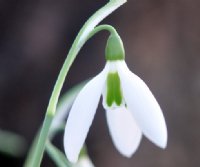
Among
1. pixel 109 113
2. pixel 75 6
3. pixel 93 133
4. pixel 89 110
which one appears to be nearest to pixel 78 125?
pixel 89 110

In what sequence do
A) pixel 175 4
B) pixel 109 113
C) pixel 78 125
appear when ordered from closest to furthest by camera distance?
pixel 78 125
pixel 109 113
pixel 175 4

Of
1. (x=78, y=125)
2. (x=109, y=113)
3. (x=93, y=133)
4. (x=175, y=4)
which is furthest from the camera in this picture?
(x=175, y=4)

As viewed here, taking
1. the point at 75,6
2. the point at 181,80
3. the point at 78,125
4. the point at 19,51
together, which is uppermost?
the point at 75,6

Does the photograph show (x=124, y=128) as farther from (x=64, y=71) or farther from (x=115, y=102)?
(x=64, y=71)

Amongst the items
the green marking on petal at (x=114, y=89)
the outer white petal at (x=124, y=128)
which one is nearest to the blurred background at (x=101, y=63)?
the outer white petal at (x=124, y=128)

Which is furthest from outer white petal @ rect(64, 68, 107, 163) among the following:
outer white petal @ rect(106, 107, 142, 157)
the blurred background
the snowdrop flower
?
the blurred background

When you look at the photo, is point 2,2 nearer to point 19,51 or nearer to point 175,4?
point 19,51
